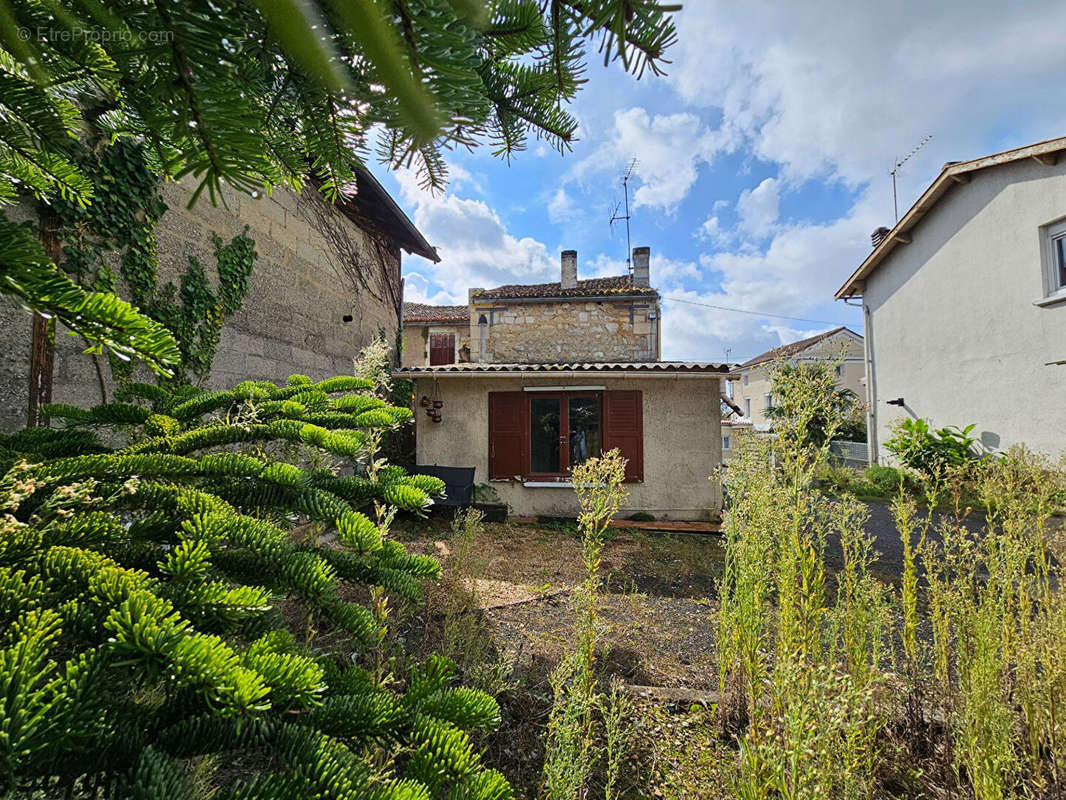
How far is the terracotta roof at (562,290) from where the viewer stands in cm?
1145

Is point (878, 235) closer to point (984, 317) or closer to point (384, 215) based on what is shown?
point (984, 317)

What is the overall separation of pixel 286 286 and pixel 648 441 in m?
5.98

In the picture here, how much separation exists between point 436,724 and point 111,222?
12.7 ft

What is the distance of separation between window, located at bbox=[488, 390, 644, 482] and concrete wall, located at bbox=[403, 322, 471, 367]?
8.98 meters

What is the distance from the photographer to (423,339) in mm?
16812

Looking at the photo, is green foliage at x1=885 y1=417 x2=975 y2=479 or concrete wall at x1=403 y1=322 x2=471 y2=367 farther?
concrete wall at x1=403 y1=322 x2=471 y2=367

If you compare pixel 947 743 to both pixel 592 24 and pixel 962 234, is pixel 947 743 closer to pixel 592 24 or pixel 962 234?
A: pixel 592 24

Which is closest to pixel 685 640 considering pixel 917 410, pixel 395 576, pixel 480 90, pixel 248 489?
pixel 395 576

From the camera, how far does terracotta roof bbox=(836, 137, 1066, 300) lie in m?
7.84

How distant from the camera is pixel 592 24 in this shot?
55cm

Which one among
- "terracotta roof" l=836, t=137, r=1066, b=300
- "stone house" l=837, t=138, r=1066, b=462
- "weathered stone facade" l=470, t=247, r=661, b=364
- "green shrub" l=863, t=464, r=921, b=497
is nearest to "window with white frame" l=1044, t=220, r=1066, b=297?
"stone house" l=837, t=138, r=1066, b=462

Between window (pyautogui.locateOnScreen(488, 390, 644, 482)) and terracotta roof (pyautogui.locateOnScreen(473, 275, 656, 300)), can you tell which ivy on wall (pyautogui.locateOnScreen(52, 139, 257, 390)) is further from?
terracotta roof (pyautogui.locateOnScreen(473, 275, 656, 300))

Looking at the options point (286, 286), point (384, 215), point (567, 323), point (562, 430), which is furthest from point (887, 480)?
point (286, 286)

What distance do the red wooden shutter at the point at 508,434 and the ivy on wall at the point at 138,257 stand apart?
458 cm
